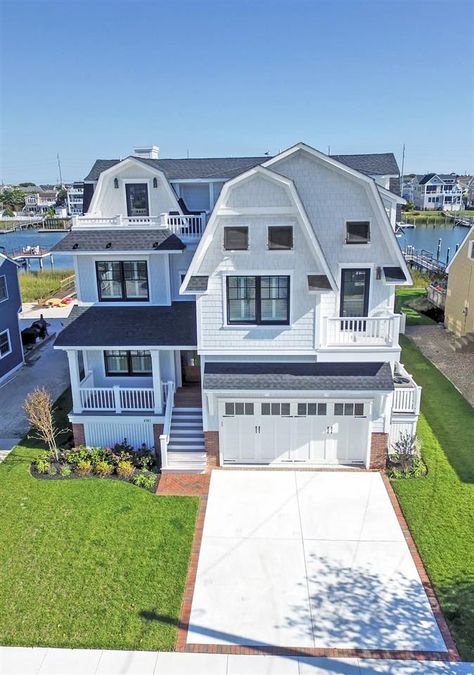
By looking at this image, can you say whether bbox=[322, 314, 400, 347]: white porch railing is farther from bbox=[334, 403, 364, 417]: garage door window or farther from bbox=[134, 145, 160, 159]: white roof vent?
bbox=[134, 145, 160, 159]: white roof vent

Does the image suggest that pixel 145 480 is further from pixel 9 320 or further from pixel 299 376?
pixel 9 320

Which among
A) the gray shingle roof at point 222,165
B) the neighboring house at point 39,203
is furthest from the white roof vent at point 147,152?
the neighboring house at point 39,203

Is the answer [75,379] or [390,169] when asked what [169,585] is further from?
[390,169]

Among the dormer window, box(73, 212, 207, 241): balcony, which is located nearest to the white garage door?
box(73, 212, 207, 241): balcony

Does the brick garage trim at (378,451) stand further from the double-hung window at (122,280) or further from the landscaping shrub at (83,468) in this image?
the double-hung window at (122,280)

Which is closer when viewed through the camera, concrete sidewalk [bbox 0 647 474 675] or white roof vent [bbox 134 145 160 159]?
concrete sidewalk [bbox 0 647 474 675]

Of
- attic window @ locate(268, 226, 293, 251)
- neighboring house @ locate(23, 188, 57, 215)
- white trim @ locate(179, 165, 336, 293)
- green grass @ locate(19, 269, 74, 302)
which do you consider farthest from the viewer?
neighboring house @ locate(23, 188, 57, 215)

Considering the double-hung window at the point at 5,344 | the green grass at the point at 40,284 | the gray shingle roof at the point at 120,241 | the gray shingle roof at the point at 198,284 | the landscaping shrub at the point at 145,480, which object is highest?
the gray shingle roof at the point at 120,241
